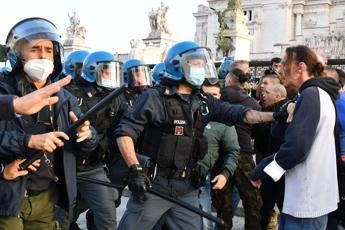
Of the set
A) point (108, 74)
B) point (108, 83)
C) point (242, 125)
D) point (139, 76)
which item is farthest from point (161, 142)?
point (139, 76)

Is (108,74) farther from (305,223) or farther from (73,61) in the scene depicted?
(305,223)

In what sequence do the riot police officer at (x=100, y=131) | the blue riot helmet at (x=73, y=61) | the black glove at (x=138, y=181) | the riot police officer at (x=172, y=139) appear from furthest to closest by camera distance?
the blue riot helmet at (x=73, y=61) < the riot police officer at (x=100, y=131) < the riot police officer at (x=172, y=139) < the black glove at (x=138, y=181)

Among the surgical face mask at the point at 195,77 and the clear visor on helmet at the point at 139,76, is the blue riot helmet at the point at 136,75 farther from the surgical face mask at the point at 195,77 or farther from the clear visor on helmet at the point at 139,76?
the surgical face mask at the point at 195,77

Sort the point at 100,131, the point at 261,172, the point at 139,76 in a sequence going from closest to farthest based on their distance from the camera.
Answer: the point at 261,172
the point at 100,131
the point at 139,76

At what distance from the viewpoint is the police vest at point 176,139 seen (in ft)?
14.1

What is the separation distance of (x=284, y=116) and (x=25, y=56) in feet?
6.35

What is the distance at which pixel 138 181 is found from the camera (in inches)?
158

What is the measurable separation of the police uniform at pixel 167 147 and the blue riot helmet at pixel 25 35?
3.02 ft

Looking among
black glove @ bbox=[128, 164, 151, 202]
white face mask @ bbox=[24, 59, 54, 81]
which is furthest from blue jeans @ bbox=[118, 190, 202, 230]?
white face mask @ bbox=[24, 59, 54, 81]

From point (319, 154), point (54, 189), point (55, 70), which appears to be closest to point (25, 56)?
point (55, 70)

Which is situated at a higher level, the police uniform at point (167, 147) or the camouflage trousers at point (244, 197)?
the police uniform at point (167, 147)

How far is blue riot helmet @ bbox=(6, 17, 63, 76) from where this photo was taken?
12.1 feet

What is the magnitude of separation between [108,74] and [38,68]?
125 inches

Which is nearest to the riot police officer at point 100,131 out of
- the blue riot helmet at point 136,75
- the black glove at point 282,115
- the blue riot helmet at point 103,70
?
the blue riot helmet at point 103,70
